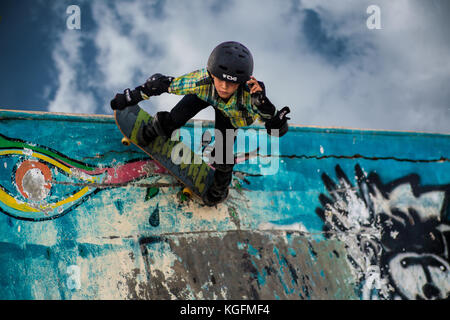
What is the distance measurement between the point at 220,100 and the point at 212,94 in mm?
105

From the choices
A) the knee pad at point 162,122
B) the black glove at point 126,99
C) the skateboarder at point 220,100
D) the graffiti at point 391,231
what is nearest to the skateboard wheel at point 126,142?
the skateboarder at point 220,100

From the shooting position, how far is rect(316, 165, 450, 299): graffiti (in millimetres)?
4785

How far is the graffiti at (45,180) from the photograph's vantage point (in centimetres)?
414

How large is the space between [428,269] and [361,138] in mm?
2120

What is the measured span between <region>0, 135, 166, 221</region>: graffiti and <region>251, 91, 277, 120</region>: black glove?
1.92 m

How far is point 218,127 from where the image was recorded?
13.4ft

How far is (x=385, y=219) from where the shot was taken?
5223 mm


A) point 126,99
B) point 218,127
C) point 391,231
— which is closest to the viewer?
point 126,99

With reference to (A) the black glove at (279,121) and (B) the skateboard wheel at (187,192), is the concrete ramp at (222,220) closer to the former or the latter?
(B) the skateboard wheel at (187,192)

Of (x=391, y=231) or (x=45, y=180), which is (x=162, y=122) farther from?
(x=391, y=231)

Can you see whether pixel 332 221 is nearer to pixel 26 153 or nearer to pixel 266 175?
pixel 266 175

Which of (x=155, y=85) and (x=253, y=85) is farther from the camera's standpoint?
(x=155, y=85)

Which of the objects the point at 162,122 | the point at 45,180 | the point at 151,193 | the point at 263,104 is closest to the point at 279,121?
the point at 263,104

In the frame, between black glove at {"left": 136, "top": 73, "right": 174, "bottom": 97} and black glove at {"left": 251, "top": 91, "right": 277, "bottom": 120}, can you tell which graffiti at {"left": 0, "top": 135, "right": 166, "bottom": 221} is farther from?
black glove at {"left": 251, "top": 91, "right": 277, "bottom": 120}
